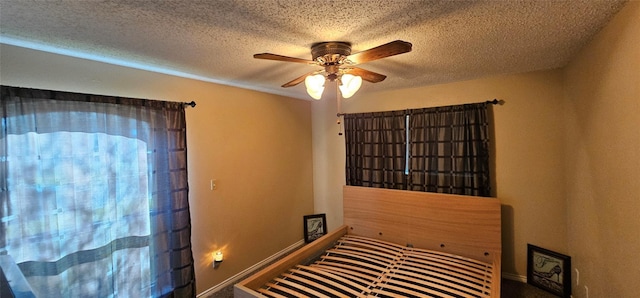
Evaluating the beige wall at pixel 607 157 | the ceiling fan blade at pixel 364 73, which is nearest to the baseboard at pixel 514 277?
the beige wall at pixel 607 157

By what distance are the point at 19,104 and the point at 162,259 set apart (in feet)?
5.02

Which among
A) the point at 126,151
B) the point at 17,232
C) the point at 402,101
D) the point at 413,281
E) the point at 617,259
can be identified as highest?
the point at 402,101

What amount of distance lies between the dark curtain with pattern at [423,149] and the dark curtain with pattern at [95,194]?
222cm

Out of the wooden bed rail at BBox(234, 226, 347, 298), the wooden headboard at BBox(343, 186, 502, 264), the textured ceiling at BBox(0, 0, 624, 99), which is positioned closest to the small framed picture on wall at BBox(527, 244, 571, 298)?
the wooden headboard at BBox(343, 186, 502, 264)

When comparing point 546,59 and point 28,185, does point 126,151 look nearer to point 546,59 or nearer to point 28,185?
point 28,185

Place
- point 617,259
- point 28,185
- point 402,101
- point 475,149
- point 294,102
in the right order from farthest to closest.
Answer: point 294,102 → point 402,101 → point 475,149 → point 28,185 → point 617,259

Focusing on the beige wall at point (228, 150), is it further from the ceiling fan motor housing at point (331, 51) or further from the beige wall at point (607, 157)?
the beige wall at point (607, 157)

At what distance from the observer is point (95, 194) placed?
6.50 ft

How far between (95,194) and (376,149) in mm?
2951

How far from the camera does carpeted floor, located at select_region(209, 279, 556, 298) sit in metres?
2.60

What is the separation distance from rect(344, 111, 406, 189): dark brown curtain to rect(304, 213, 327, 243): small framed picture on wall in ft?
2.52

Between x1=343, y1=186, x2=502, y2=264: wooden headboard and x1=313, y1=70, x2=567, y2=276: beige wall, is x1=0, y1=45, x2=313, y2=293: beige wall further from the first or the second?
x1=313, y1=70, x2=567, y2=276: beige wall

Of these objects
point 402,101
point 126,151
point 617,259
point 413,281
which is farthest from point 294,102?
point 617,259

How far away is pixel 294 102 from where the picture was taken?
12.8ft
